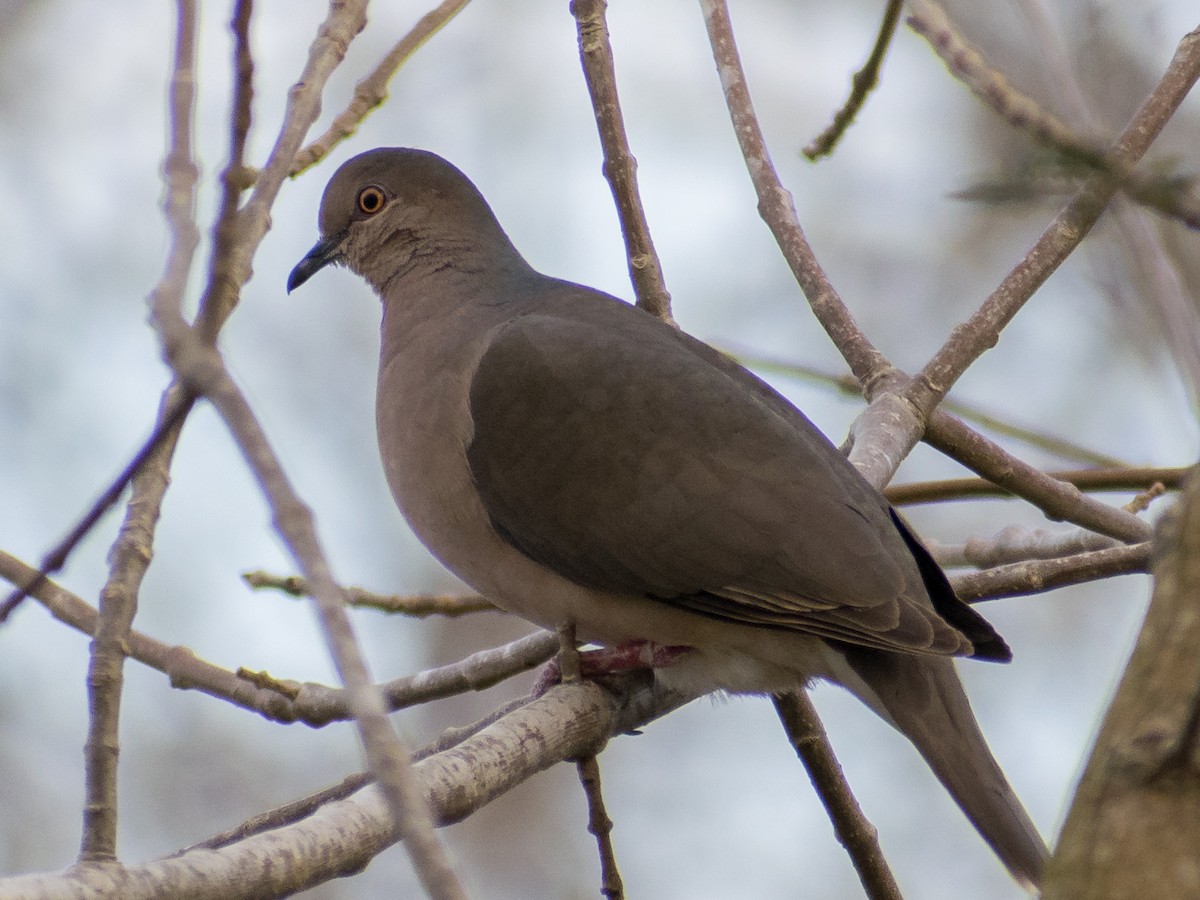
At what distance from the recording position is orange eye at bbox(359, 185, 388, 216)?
442 cm

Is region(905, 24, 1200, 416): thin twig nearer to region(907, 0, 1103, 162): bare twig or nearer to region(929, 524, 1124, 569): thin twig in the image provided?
region(929, 524, 1124, 569): thin twig

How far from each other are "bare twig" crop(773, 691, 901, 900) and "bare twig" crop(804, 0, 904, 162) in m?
1.60

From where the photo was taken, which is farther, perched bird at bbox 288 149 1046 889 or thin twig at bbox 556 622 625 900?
perched bird at bbox 288 149 1046 889

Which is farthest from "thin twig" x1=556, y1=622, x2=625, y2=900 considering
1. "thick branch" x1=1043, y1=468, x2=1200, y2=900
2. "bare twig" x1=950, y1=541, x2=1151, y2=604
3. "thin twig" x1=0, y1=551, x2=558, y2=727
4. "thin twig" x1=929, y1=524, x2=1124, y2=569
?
"thick branch" x1=1043, y1=468, x2=1200, y2=900

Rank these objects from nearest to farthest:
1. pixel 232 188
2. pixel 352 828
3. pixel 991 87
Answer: pixel 232 188
pixel 352 828
pixel 991 87

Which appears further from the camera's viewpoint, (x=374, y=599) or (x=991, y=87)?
(x=374, y=599)

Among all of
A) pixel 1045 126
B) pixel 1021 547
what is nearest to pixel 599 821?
pixel 1021 547

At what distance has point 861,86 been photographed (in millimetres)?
3605

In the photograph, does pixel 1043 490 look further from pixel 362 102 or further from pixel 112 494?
pixel 112 494

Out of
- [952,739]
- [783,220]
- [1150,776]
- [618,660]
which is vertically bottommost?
[1150,776]

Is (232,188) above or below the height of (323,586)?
above

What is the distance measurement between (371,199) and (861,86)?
164cm

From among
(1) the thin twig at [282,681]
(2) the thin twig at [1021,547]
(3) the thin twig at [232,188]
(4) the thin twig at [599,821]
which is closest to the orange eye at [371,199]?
(1) the thin twig at [282,681]

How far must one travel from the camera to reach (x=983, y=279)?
32.3 feet
